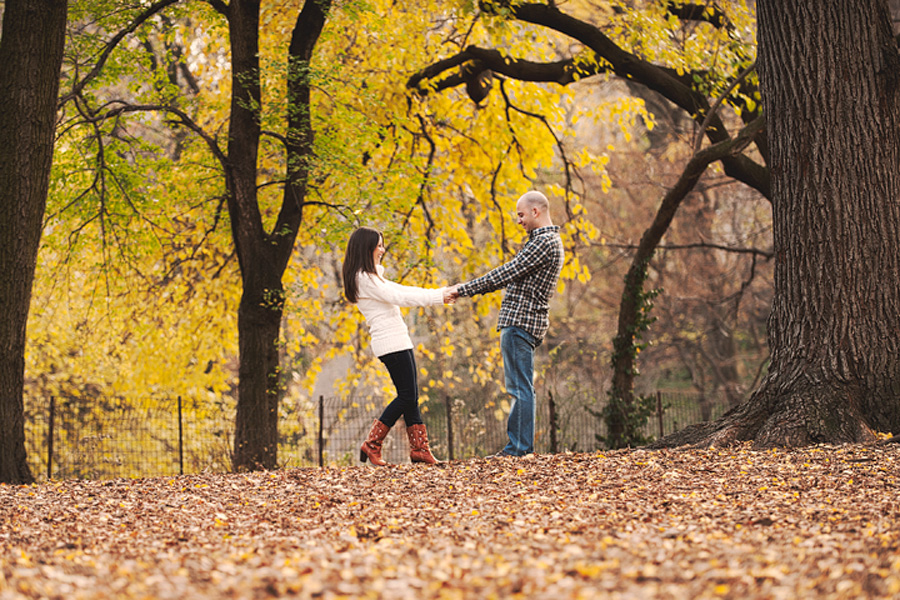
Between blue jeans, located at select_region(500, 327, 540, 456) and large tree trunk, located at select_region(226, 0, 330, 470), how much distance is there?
3.54 meters

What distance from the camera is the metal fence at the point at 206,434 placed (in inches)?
458

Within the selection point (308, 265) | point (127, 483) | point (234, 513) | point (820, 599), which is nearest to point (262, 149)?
point (308, 265)

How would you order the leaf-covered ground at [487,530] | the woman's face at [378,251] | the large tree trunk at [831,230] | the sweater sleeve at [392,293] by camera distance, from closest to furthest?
1. the leaf-covered ground at [487,530]
2. the large tree trunk at [831,230]
3. the sweater sleeve at [392,293]
4. the woman's face at [378,251]

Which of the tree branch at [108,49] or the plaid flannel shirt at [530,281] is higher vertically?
the tree branch at [108,49]

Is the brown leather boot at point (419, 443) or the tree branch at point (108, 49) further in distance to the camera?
the tree branch at point (108, 49)

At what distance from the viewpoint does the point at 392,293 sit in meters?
5.26

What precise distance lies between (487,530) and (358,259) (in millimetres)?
2546

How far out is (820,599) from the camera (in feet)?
7.01

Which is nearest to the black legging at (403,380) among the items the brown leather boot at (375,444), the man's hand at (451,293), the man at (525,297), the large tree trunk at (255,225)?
the brown leather boot at (375,444)

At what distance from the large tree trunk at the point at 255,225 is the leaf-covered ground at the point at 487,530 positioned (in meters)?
2.83

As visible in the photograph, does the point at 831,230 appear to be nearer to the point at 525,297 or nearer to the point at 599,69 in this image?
the point at 525,297

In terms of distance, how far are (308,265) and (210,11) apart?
421cm

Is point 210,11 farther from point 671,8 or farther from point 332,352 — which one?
point 671,8

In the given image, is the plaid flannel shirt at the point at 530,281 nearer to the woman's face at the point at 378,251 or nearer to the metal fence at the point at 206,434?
the woman's face at the point at 378,251
